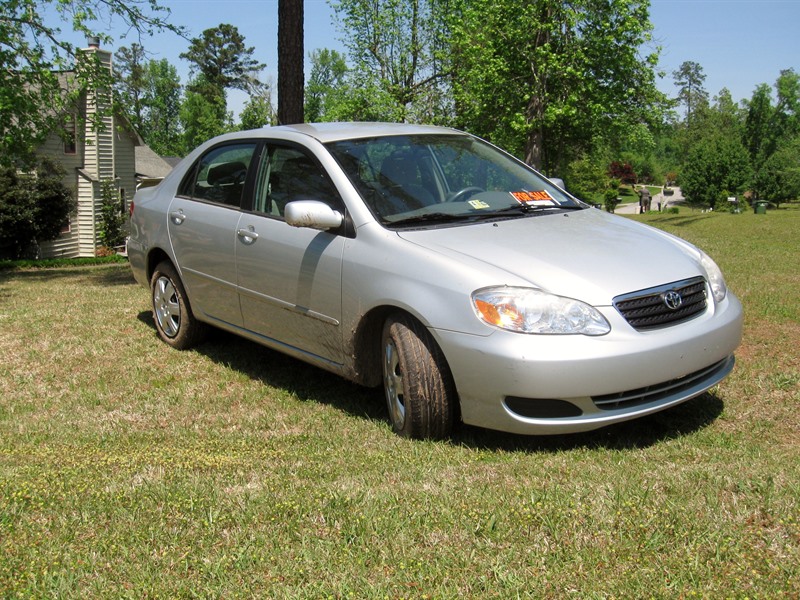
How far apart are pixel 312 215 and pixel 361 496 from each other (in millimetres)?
1895

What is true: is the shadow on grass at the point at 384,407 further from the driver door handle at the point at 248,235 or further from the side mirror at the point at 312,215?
the side mirror at the point at 312,215

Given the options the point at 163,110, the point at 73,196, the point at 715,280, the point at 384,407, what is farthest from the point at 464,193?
the point at 163,110

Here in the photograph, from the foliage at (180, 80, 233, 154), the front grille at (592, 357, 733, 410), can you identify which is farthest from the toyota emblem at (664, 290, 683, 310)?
the foliage at (180, 80, 233, 154)

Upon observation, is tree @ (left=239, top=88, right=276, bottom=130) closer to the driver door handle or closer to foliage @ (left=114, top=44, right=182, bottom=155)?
foliage @ (left=114, top=44, right=182, bottom=155)

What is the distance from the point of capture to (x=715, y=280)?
5.21m

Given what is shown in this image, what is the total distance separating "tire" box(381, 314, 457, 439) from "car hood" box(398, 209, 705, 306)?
462 millimetres

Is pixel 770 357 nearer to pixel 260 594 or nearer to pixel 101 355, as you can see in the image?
pixel 260 594

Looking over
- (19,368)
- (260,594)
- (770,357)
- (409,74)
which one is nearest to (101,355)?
(19,368)

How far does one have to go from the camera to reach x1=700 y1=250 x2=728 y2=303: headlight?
5.10 m

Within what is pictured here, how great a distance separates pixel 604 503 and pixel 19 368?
5088 mm

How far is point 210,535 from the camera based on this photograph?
138 inches

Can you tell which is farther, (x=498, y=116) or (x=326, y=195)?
(x=498, y=116)

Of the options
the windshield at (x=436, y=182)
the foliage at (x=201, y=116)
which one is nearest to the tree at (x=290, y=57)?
the windshield at (x=436, y=182)

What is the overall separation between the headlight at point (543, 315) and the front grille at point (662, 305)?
176mm
